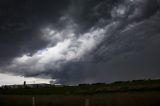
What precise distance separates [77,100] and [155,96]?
1068 cm

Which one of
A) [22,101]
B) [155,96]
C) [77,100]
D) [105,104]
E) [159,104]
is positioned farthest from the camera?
[22,101]

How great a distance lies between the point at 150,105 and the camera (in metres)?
27.9

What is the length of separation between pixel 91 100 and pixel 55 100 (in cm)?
895

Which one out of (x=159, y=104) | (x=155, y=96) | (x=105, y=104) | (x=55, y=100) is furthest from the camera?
(x=55, y=100)

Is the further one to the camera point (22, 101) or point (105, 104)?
point (22, 101)

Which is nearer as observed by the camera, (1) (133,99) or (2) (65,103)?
(1) (133,99)

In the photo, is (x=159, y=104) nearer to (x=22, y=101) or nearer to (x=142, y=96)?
(x=142, y=96)

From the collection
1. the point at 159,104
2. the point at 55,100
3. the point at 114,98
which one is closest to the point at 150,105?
the point at 159,104

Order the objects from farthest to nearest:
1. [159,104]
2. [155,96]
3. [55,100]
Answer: [55,100] < [155,96] < [159,104]

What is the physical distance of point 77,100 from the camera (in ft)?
123

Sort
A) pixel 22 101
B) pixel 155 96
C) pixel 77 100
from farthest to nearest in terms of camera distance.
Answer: pixel 22 101 < pixel 77 100 < pixel 155 96

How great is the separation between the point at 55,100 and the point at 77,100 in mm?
4933

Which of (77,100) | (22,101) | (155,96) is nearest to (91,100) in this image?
(77,100)

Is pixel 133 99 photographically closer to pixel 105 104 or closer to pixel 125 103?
pixel 125 103
